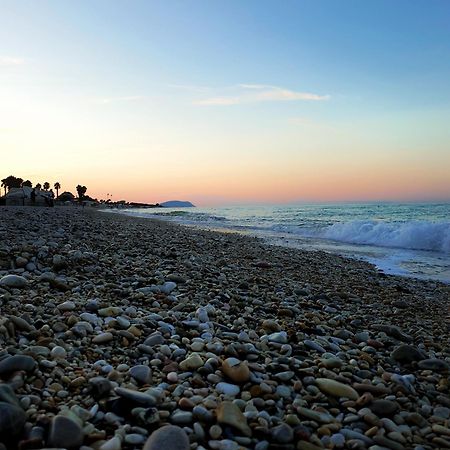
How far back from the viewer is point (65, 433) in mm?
1894

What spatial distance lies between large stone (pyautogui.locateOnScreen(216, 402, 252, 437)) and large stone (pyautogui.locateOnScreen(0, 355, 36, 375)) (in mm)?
1238

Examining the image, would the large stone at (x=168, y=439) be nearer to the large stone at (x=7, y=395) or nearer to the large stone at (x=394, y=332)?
the large stone at (x=7, y=395)

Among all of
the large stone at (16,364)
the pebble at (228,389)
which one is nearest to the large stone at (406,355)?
the pebble at (228,389)

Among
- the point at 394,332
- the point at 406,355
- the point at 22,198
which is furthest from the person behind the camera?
the point at 22,198

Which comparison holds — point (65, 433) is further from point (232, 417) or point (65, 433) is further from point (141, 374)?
point (232, 417)

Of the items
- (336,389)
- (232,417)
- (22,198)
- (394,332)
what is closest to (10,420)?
(232,417)

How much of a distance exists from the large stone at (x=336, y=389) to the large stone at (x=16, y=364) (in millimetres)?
1938

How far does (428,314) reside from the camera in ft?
18.2

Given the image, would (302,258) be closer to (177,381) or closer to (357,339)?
(357,339)

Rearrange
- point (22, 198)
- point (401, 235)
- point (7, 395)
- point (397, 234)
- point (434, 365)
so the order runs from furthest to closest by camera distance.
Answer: point (22, 198), point (397, 234), point (401, 235), point (434, 365), point (7, 395)

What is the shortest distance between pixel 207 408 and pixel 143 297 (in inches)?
94.4

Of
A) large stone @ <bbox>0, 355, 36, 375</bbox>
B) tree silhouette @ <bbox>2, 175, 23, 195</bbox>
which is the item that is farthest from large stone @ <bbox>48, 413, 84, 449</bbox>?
tree silhouette @ <bbox>2, 175, 23, 195</bbox>

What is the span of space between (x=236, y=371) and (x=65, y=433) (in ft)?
3.86

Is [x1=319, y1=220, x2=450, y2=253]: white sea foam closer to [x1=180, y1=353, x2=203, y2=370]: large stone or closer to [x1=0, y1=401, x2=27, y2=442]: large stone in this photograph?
[x1=180, y1=353, x2=203, y2=370]: large stone
